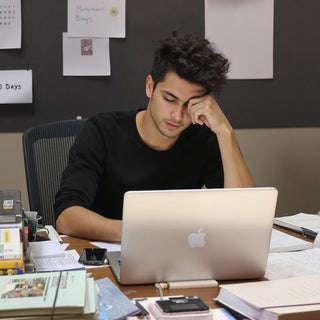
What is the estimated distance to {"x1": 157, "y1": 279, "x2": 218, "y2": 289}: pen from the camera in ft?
3.75

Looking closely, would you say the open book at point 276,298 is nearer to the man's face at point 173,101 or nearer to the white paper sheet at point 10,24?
the man's face at point 173,101

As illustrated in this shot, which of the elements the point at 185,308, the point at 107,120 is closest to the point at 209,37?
the point at 107,120

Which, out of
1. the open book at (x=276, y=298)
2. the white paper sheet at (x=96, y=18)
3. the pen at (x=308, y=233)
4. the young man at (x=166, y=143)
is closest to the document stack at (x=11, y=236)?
the young man at (x=166, y=143)

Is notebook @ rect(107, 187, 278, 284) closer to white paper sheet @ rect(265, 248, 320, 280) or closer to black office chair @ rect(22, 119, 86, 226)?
white paper sheet @ rect(265, 248, 320, 280)

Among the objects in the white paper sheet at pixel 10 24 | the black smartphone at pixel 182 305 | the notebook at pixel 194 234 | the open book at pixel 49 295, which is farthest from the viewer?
the white paper sheet at pixel 10 24

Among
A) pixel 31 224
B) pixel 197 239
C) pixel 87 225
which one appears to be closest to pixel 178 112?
pixel 87 225

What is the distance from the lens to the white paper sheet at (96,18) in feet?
8.02

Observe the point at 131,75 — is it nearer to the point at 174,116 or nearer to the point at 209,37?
the point at 209,37

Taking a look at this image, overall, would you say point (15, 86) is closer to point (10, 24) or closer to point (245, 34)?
point (10, 24)

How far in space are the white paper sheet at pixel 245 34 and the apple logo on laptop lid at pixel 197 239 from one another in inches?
63.2

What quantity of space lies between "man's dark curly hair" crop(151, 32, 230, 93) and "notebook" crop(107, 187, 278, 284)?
2.40 feet

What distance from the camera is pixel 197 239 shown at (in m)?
1.13

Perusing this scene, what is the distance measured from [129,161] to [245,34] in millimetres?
1095

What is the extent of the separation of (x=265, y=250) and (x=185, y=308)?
0.29 m
